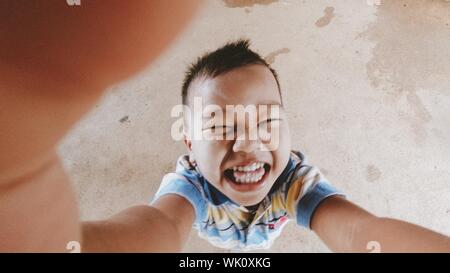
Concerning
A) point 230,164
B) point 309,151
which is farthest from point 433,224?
point 230,164

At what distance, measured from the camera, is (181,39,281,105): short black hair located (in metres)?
0.62

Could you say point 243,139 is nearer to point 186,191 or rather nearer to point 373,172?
point 186,191

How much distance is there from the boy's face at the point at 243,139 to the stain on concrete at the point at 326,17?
18 cm

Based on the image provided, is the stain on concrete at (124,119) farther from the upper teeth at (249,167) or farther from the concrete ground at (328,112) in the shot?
the upper teeth at (249,167)

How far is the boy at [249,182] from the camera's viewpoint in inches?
24.0

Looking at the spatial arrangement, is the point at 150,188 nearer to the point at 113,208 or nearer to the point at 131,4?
the point at 113,208

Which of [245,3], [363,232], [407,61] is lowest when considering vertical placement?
[363,232]

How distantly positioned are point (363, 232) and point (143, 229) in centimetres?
34

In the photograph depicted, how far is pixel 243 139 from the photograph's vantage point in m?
0.62

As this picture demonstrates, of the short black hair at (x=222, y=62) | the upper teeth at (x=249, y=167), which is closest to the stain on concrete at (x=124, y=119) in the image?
the short black hair at (x=222, y=62)

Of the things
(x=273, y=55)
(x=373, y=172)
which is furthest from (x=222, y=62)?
(x=373, y=172)

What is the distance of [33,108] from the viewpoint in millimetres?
517

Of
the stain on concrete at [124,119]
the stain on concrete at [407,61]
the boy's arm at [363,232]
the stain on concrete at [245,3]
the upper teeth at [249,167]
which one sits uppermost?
the stain on concrete at [245,3]

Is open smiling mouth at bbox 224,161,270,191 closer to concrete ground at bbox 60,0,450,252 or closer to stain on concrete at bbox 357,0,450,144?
concrete ground at bbox 60,0,450,252
